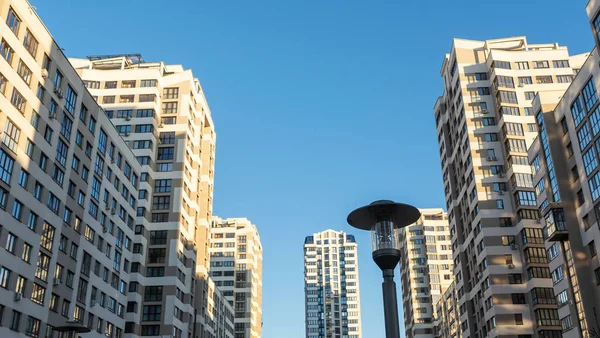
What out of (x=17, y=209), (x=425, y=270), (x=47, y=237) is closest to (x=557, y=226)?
(x=47, y=237)

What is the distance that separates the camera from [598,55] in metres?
52.3

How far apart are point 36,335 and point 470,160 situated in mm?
60477

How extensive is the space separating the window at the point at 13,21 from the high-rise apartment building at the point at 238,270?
95205mm

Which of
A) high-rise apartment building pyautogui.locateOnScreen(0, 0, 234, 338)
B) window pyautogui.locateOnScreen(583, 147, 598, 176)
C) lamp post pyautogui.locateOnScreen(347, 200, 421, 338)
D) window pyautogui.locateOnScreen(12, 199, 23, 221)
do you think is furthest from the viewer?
window pyautogui.locateOnScreen(583, 147, 598, 176)

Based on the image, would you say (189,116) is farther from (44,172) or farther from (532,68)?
(532,68)

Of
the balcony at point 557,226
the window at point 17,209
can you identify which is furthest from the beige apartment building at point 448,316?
the window at point 17,209

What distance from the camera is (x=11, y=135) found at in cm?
4653

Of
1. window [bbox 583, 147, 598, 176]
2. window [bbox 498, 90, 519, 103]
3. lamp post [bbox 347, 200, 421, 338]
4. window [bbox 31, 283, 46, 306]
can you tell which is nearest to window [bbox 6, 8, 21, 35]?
window [bbox 31, 283, 46, 306]

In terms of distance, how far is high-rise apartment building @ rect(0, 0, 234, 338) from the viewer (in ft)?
155

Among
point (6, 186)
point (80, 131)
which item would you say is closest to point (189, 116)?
point (80, 131)

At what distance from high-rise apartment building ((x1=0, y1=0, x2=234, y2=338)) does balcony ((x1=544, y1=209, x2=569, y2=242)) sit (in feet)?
153

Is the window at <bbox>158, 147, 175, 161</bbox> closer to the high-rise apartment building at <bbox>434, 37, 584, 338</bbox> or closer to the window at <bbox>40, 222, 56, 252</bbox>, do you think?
the window at <bbox>40, 222, 56, 252</bbox>

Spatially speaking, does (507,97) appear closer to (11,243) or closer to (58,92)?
(58,92)

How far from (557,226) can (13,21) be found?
5251 cm
